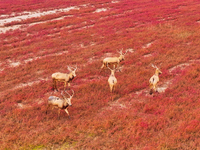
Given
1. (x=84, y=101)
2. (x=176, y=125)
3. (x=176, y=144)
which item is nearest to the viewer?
(x=176, y=144)

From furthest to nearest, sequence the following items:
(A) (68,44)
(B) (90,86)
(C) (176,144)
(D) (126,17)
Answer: (D) (126,17), (A) (68,44), (B) (90,86), (C) (176,144)

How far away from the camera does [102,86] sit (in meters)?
13.3

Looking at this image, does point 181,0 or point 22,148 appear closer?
point 22,148

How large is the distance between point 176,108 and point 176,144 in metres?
2.71

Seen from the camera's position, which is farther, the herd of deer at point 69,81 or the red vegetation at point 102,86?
the herd of deer at point 69,81

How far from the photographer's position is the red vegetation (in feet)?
28.3

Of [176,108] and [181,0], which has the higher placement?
[181,0]

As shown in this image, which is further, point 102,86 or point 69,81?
point 102,86

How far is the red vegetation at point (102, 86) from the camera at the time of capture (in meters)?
8.64

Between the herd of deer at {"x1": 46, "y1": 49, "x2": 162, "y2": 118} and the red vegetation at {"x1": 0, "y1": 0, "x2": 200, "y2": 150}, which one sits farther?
the herd of deer at {"x1": 46, "y1": 49, "x2": 162, "y2": 118}

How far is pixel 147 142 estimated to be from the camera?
324 inches

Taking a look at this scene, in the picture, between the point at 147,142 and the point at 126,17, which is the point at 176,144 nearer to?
the point at 147,142

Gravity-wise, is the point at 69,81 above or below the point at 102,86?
above

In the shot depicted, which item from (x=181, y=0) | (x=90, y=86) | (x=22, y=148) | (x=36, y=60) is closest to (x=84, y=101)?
(x=90, y=86)
